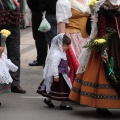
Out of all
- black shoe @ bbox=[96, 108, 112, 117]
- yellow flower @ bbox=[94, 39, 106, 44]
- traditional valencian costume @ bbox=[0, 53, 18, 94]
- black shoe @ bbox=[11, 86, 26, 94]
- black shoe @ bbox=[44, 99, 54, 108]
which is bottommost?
black shoe @ bbox=[11, 86, 26, 94]

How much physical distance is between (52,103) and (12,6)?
158 cm

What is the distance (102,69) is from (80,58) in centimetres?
41

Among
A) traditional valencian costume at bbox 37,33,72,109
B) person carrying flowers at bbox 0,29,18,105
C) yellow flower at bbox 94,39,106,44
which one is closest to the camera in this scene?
yellow flower at bbox 94,39,106,44

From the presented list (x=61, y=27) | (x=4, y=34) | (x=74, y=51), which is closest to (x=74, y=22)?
(x=61, y=27)

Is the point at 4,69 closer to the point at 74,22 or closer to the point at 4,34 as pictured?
the point at 4,34

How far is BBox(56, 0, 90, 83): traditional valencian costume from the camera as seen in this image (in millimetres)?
7316

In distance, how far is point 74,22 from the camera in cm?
754

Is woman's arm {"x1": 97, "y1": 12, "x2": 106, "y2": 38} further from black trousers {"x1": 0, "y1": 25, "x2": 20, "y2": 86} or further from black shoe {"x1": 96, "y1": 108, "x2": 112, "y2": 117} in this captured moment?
black trousers {"x1": 0, "y1": 25, "x2": 20, "y2": 86}

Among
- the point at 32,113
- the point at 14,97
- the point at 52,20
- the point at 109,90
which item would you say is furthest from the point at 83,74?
the point at 52,20

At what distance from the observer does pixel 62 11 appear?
7.36 meters

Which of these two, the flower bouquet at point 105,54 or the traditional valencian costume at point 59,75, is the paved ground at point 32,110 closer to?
the traditional valencian costume at point 59,75

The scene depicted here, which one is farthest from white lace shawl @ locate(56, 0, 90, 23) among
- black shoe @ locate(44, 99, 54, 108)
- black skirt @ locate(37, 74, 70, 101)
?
black shoe @ locate(44, 99, 54, 108)

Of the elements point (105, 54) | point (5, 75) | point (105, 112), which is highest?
point (105, 54)

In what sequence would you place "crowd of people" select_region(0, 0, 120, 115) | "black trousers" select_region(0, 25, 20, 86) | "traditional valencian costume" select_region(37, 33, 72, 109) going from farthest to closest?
"black trousers" select_region(0, 25, 20, 86), "traditional valencian costume" select_region(37, 33, 72, 109), "crowd of people" select_region(0, 0, 120, 115)
